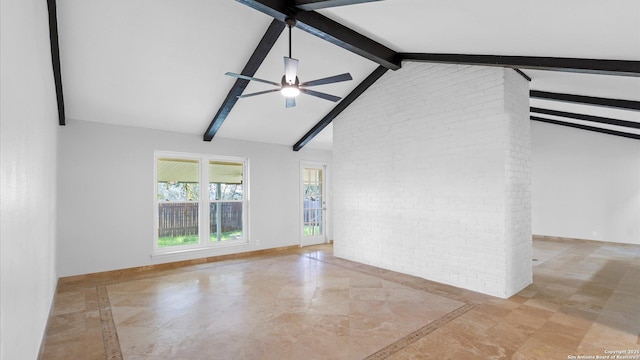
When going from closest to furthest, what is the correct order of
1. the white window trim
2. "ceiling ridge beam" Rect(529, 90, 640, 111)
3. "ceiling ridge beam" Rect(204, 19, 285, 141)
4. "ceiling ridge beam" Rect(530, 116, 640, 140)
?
"ceiling ridge beam" Rect(204, 19, 285, 141) → "ceiling ridge beam" Rect(529, 90, 640, 111) → the white window trim → "ceiling ridge beam" Rect(530, 116, 640, 140)

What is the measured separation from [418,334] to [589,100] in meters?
4.26

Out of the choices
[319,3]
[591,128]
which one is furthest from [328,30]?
[591,128]

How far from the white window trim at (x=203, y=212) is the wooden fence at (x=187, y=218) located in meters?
0.11

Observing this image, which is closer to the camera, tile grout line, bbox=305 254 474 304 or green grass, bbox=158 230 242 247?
tile grout line, bbox=305 254 474 304

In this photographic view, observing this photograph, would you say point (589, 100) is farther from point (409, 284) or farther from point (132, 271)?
point (132, 271)

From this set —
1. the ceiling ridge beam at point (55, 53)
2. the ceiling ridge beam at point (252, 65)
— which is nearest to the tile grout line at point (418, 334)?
the ceiling ridge beam at point (252, 65)

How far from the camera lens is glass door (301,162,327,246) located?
7.70 m

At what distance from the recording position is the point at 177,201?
5883mm

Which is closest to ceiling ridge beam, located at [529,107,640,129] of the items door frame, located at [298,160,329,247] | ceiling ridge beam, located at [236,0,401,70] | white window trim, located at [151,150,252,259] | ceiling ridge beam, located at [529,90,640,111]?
ceiling ridge beam, located at [529,90,640,111]

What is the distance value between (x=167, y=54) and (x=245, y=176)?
322cm

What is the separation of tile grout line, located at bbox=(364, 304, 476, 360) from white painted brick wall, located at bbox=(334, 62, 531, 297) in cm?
80

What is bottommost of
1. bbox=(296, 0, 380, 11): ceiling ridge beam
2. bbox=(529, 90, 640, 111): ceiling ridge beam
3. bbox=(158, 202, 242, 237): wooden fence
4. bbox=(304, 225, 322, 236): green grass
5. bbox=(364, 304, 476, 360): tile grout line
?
bbox=(364, 304, 476, 360): tile grout line

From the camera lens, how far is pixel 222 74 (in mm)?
4438

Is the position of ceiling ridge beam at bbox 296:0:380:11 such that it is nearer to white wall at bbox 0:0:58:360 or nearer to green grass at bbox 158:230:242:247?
white wall at bbox 0:0:58:360
